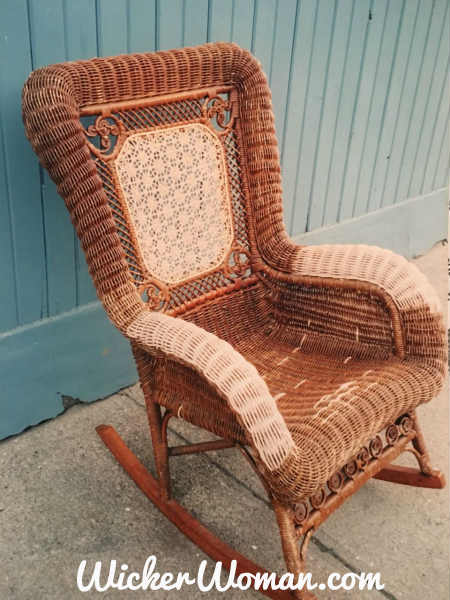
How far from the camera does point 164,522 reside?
175 cm

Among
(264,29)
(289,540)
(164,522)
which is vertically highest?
(264,29)

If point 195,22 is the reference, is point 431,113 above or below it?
below

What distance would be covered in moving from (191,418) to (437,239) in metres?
2.73

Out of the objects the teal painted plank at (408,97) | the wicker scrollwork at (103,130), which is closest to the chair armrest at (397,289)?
the wicker scrollwork at (103,130)

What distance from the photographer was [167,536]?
171 centimetres

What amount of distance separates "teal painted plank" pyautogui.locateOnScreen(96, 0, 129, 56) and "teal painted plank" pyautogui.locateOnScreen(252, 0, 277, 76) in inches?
22.9

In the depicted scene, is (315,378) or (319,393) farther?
(315,378)

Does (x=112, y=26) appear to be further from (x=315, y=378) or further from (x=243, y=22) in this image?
(x=315, y=378)

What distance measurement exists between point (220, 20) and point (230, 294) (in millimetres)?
954

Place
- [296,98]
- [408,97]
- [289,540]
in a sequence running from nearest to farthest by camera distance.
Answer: [289,540] < [296,98] < [408,97]

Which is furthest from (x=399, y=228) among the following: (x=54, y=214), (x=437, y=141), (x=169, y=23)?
(x=54, y=214)

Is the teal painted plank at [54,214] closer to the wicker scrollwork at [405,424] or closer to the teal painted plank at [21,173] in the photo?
the teal painted plank at [21,173]

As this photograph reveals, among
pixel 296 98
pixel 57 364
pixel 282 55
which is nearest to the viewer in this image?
pixel 57 364

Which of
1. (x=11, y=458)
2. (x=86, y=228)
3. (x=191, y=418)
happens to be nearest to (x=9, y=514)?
(x=11, y=458)
